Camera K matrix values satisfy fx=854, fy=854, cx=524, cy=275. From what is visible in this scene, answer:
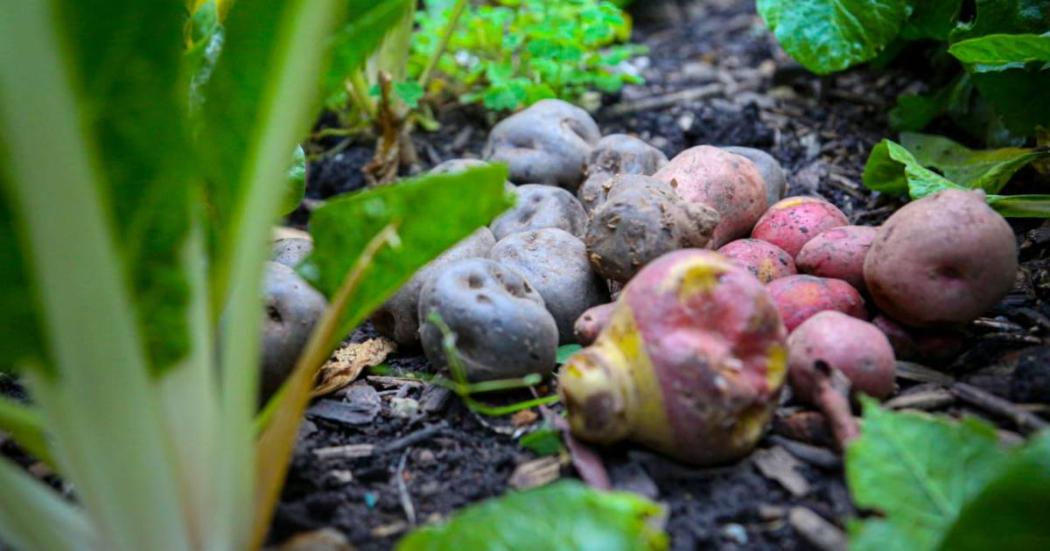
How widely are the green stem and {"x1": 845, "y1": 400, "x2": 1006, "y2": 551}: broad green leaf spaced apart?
1.98 m

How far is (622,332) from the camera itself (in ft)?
4.55

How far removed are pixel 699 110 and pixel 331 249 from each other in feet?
6.44

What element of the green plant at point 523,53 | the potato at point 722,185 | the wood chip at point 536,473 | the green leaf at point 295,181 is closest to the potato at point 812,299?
the potato at point 722,185

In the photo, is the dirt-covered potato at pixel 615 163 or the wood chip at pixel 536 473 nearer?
the wood chip at pixel 536 473

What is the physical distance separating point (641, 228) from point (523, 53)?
4.99 feet

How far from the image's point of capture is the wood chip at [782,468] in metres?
1.37

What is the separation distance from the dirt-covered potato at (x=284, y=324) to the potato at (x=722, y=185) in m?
0.85

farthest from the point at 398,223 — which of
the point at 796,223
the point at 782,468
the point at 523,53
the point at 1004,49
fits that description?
the point at 523,53

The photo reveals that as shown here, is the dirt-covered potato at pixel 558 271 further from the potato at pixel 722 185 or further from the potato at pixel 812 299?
the potato at pixel 812 299

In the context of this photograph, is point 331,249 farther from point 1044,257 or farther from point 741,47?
point 741,47

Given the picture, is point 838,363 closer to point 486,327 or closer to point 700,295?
point 700,295

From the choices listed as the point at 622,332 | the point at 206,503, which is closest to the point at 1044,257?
the point at 622,332

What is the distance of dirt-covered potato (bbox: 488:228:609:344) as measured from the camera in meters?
1.84

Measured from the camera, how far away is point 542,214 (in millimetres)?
2092
